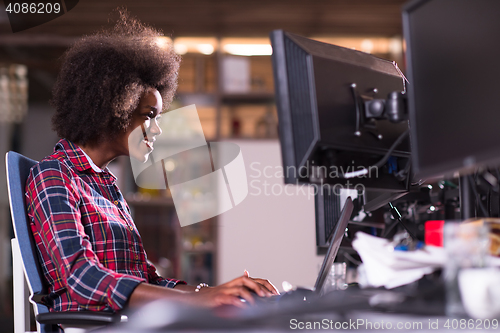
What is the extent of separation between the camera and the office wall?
310 cm

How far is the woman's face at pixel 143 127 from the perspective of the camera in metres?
1.32

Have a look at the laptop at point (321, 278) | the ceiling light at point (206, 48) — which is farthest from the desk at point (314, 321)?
the ceiling light at point (206, 48)

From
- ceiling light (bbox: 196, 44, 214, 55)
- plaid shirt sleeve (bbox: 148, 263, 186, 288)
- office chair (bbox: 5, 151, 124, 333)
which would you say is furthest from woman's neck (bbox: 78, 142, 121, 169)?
ceiling light (bbox: 196, 44, 214, 55)

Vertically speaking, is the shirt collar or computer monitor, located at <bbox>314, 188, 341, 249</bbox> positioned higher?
the shirt collar

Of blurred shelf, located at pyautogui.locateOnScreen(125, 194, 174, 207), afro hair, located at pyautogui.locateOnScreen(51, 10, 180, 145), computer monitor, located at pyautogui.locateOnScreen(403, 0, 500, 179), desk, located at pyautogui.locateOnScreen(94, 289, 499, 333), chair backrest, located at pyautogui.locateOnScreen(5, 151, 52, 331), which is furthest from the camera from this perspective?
blurred shelf, located at pyautogui.locateOnScreen(125, 194, 174, 207)

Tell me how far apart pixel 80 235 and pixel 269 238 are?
2.27 m

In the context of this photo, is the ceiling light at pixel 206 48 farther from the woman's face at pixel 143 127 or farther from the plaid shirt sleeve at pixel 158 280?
the plaid shirt sleeve at pixel 158 280

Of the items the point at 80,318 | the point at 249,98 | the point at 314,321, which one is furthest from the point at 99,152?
the point at 249,98

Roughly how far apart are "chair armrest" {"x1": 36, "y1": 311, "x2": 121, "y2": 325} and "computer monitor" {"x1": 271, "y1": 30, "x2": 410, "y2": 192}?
1.41 feet

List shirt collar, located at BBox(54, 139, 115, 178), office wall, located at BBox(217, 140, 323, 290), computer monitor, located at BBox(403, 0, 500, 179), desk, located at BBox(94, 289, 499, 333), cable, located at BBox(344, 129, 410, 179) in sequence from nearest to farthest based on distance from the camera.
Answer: desk, located at BBox(94, 289, 499, 333)
computer monitor, located at BBox(403, 0, 500, 179)
cable, located at BBox(344, 129, 410, 179)
shirt collar, located at BBox(54, 139, 115, 178)
office wall, located at BBox(217, 140, 323, 290)

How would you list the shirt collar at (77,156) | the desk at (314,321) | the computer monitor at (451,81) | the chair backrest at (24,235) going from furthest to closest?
1. the shirt collar at (77,156)
2. the chair backrest at (24,235)
3. the computer monitor at (451,81)
4. the desk at (314,321)

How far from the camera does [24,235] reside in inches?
39.3

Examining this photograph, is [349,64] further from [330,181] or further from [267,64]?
[267,64]

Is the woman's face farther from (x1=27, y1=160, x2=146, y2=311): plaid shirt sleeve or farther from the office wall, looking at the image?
the office wall
